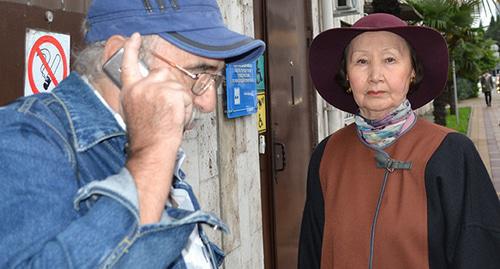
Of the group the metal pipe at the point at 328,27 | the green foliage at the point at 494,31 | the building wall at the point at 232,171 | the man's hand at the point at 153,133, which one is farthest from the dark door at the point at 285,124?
the green foliage at the point at 494,31

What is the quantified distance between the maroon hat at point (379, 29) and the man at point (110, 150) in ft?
3.62

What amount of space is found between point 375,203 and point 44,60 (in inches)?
52.0

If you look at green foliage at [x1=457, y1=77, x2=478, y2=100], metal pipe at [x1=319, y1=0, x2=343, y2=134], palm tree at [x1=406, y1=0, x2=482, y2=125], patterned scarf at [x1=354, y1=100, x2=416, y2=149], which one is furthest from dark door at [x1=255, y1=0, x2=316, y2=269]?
green foliage at [x1=457, y1=77, x2=478, y2=100]

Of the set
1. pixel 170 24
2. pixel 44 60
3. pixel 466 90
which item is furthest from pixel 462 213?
pixel 466 90

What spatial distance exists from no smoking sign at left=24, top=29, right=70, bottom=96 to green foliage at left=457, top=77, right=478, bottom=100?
4842 cm

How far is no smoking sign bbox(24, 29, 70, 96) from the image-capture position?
2.11m

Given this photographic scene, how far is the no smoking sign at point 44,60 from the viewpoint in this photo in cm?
211

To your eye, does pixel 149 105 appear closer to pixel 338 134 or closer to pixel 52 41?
pixel 52 41

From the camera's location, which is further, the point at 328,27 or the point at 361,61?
the point at 328,27

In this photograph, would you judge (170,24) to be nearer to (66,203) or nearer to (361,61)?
(66,203)

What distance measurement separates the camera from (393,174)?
2.27 meters

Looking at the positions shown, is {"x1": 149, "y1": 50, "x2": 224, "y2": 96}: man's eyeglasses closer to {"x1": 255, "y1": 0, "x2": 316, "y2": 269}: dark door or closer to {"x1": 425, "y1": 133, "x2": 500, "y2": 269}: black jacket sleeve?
{"x1": 425, "y1": 133, "x2": 500, "y2": 269}: black jacket sleeve

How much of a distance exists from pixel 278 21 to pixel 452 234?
3.62 metres

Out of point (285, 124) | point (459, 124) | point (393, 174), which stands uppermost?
point (393, 174)
